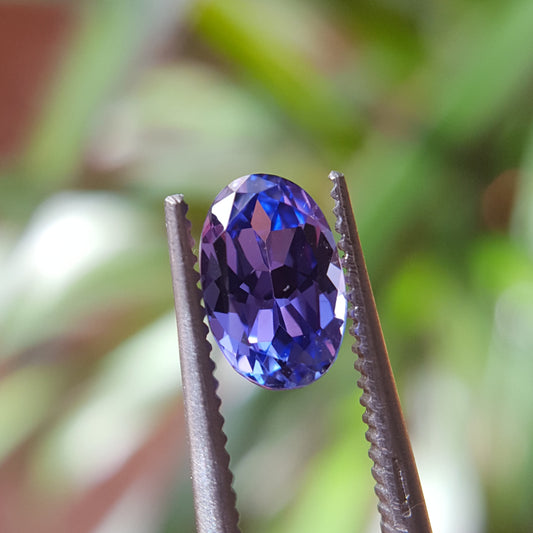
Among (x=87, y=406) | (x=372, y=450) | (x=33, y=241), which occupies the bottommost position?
(x=372, y=450)

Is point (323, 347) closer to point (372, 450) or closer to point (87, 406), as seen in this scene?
point (372, 450)

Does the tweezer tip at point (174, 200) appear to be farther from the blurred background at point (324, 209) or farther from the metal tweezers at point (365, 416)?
the blurred background at point (324, 209)

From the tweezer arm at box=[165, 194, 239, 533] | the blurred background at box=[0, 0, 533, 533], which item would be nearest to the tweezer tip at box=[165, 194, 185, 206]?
the tweezer arm at box=[165, 194, 239, 533]

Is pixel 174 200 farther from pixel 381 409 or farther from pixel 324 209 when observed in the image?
pixel 324 209

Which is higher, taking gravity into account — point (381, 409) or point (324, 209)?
point (324, 209)

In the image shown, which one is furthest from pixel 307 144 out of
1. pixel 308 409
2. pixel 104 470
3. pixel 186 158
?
pixel 104 470

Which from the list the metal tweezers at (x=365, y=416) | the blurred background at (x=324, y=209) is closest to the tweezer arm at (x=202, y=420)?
the metal tweezers at (x=365, y=416)

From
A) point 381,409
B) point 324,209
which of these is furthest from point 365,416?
point 324,209
